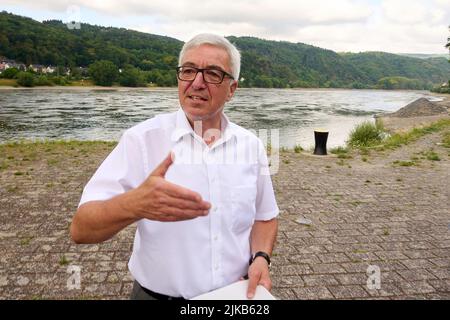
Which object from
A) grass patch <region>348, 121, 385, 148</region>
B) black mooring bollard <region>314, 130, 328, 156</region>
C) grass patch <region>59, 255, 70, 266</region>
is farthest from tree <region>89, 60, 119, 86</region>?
grass patch <region>59, 255, 70, 266</region>

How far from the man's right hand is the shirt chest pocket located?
0.49 m

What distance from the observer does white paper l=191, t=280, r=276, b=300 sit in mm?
1462

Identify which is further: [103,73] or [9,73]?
[103,73]

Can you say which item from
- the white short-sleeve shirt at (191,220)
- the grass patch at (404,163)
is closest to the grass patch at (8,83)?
the grass patch at (404,163)

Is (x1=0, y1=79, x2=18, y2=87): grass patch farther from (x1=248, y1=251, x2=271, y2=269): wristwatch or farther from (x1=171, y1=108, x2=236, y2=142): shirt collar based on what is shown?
(x1=248, y1=251, x2=271, y2=269): wristwatch

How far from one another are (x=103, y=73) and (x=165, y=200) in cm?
8596

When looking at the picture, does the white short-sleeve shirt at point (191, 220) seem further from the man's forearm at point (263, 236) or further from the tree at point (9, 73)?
the tree at point (9, 73)

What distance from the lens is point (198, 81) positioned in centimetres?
171

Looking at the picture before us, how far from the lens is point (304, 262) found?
4.39 metres

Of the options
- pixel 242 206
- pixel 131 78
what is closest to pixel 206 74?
pixel 242 206

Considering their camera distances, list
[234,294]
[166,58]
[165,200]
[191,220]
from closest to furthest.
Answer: [165,200]
[234,294]
[191,220]
[166,58]

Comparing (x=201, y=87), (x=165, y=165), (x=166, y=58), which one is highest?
(x=166, y=58)

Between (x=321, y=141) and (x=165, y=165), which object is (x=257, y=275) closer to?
(x=165, y=165)
